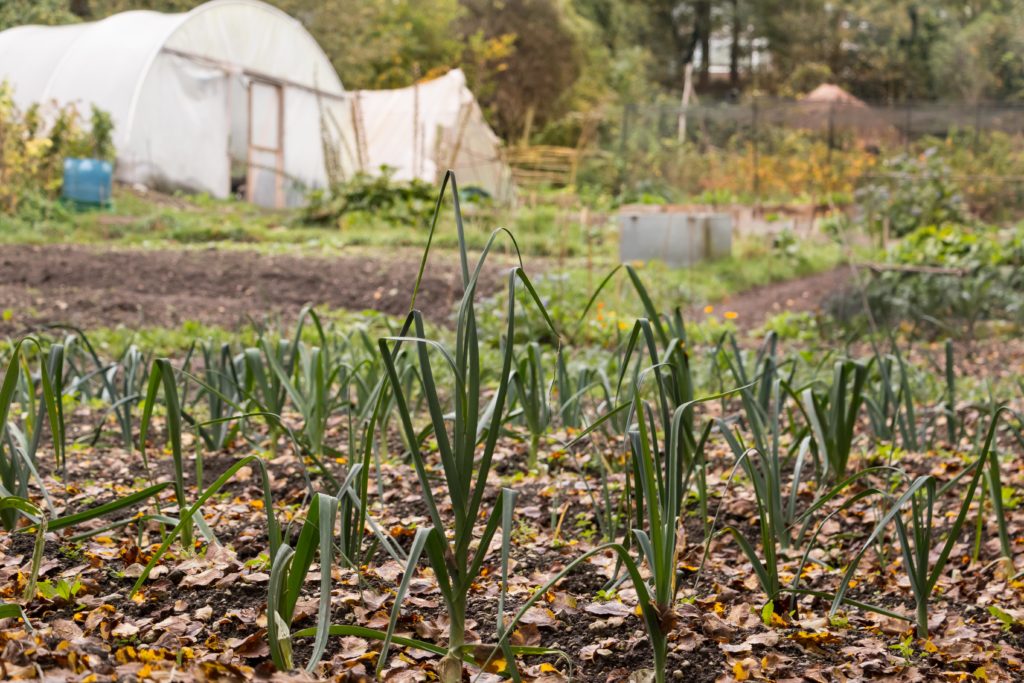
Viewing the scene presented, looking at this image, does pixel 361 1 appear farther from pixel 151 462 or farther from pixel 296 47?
pixel 151 462

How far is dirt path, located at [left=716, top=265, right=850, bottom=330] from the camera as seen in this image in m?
8.21

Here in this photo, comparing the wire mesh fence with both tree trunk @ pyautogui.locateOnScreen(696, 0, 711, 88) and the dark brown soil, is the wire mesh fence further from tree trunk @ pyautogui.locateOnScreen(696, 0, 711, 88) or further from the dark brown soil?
tree trunk @ pyautogui.locateOnScreen(696, 0, 711, 88)

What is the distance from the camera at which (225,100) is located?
17000mm

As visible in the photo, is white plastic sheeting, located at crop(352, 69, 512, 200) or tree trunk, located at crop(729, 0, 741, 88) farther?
tree trunk, located at crop(729, 0, 741, 88)

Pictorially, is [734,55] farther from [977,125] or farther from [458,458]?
[458,458]

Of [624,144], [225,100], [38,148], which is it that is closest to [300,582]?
[38,148]

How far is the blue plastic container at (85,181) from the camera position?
44.2 ft

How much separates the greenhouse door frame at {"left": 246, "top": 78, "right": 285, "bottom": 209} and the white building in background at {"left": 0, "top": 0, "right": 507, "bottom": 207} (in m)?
0.02

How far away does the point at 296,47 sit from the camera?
59.9ft

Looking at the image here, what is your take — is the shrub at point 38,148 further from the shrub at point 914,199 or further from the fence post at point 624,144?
the shrub at point 914,199

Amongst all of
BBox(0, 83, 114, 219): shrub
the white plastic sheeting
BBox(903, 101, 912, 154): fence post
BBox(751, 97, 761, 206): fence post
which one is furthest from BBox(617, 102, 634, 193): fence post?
BBox(0, 83, 114, 219): shrub

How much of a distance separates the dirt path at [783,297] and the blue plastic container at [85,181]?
8402mm

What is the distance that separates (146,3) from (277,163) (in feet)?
26.4

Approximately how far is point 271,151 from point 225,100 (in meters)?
1.26
